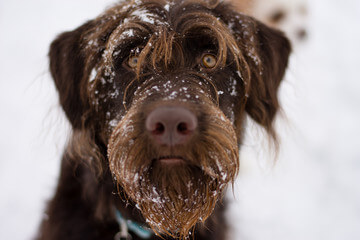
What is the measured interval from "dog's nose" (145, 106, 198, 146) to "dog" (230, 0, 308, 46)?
5.06 m

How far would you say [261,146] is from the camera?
8.61 feet

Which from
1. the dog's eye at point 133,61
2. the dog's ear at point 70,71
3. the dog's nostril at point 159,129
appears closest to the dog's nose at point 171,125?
the dog's nostril at point 159,129

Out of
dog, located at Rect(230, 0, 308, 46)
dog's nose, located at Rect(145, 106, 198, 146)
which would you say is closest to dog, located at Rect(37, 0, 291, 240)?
dog's nose, located at Rect(145, 106, 198, 146)

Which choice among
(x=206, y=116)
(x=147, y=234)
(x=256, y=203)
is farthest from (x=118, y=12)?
(x=256, y=203)

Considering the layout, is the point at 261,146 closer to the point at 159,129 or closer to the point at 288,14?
the point at 159,129

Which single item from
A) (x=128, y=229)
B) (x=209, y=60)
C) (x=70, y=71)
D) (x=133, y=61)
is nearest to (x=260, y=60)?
(x=209, y=60)

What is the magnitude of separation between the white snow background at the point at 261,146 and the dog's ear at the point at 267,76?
21cm

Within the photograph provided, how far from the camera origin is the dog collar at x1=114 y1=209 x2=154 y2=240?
2.29m


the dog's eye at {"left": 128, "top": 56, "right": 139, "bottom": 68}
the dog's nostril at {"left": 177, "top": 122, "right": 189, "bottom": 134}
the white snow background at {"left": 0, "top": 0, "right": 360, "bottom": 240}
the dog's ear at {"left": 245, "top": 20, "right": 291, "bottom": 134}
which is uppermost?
the dog's eye at {"left": 128, "top": 56, "right": 139, "bottom": 68}

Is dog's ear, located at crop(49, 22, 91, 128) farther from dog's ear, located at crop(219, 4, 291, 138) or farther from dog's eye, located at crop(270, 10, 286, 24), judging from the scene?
dog's eye, located at crop(270, 10, 286, 24)

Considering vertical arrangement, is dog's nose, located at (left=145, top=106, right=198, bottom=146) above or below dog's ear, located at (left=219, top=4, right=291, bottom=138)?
above

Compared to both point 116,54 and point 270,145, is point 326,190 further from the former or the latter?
point 116,54

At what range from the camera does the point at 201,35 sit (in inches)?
76.7

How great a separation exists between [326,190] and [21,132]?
154 inches
